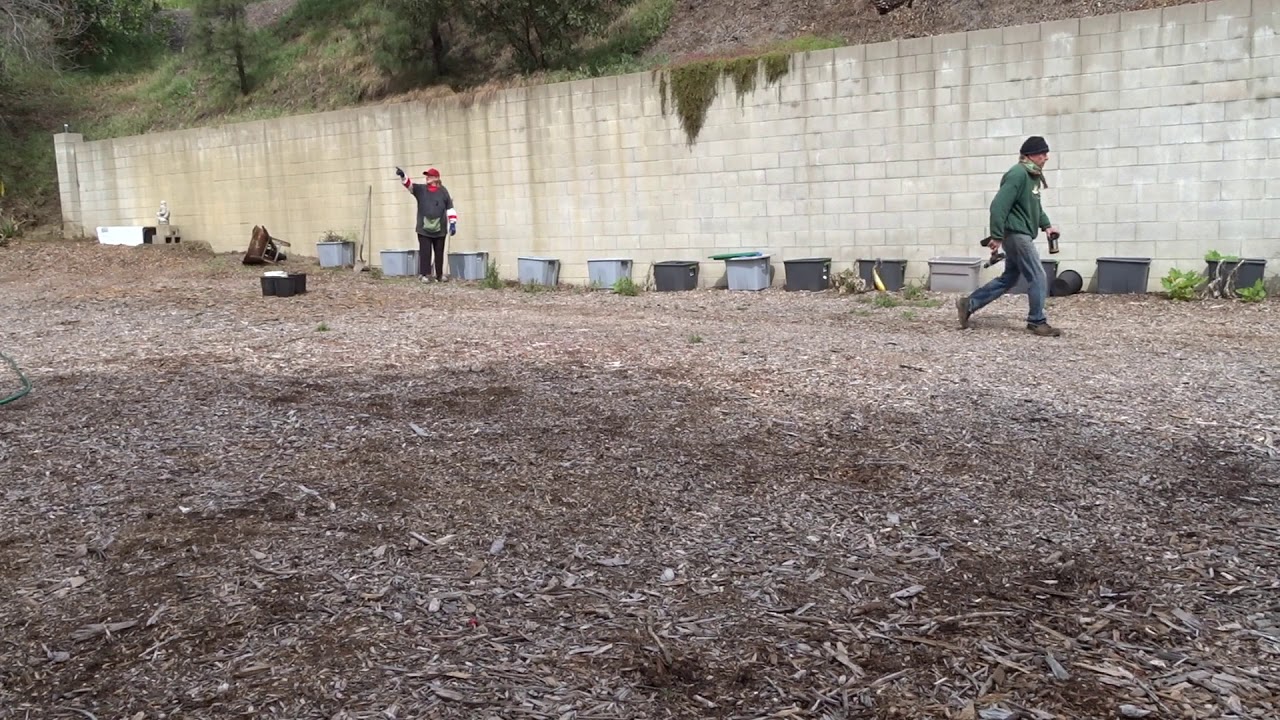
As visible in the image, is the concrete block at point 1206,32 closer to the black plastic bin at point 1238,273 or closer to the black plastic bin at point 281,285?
the black plastic bin at point 1238,273

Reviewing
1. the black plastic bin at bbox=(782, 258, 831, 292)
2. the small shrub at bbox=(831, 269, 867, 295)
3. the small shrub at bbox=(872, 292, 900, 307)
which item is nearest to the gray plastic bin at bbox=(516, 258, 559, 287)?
the black plastic bin at bbox=(782, 258, 831, 292)

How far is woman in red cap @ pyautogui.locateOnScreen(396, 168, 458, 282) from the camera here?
46.3 feet

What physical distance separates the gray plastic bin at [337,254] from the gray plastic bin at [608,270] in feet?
14.8

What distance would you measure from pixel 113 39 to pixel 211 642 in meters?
29.3

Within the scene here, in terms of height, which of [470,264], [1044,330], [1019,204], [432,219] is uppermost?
[432,219]

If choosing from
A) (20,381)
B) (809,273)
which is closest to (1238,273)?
(809,273)

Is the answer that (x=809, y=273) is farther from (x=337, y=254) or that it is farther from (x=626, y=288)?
(x=337, y=254)

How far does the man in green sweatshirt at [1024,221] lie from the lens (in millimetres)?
7836

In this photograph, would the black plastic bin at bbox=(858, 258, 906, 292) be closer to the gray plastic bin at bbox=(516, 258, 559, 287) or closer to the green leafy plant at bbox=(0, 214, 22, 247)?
the gray plastic bin at bbox=(516, 258, 559, 287)

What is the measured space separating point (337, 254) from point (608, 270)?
5.01m

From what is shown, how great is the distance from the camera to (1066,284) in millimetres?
10805

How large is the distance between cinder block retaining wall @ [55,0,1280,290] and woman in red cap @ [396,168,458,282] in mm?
935

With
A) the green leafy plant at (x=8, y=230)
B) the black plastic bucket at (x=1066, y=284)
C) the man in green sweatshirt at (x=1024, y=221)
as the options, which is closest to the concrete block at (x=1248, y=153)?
the black plastic bucket at (x=1066, y=284)

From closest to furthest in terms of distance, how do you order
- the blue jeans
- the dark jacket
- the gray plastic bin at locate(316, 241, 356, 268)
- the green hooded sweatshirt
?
the green hooded sweatshirt → the blue jeans → the dark jacket → the gray plastic bin at locate(316, 241, 356, 268)
